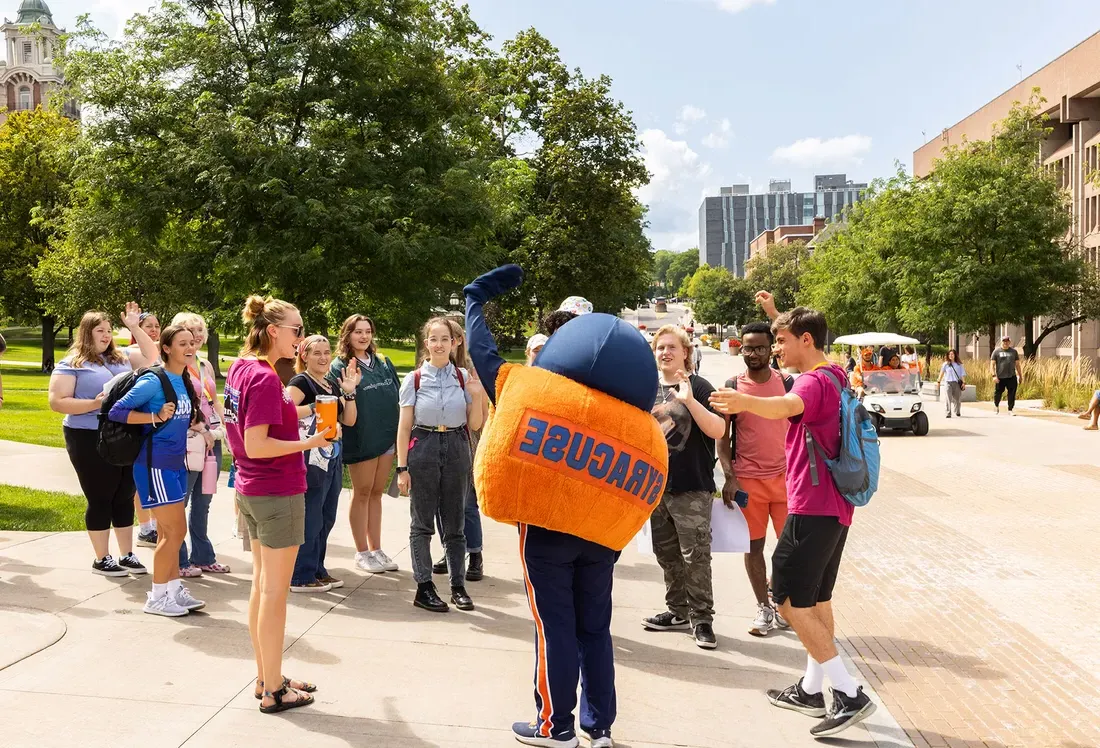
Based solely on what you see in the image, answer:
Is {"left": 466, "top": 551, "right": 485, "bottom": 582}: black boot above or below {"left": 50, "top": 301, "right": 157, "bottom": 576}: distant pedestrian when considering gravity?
below

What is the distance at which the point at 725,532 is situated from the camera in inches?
229

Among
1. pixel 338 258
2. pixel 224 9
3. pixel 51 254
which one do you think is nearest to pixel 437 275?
pixel 338 258

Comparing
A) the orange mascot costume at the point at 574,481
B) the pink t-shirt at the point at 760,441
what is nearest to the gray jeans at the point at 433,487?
the pink t-shirt at the point at 760,441

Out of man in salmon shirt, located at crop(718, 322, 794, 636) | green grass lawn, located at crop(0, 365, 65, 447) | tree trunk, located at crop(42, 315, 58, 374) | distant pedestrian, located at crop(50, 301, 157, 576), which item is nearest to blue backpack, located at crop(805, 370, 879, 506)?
man in salmon shirt, located at crop(718, 322, 794, 636)

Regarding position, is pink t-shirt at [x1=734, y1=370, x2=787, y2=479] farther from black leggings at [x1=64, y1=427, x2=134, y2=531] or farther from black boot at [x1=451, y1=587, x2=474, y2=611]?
black leggings at [x1=64, y1=427, x2=134, y2=531]

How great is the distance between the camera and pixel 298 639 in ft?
18.3

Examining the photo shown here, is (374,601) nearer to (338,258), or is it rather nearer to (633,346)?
(633,346)

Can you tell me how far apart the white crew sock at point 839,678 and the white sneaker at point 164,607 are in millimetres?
3804

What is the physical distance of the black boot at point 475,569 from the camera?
7.17m

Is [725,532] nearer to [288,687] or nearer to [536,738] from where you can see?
[536,738]

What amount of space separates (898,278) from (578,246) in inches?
505

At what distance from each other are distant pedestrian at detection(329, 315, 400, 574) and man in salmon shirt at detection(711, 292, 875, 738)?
3416mm

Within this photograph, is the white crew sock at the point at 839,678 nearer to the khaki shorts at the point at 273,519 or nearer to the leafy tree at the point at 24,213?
the khaki shorts at the point at 273,519

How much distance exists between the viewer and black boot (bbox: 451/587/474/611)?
632cm
